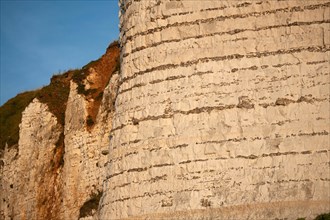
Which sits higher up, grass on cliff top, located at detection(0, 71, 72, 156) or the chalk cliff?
grass on cliff top, located at detection(0, 71, 72, 156)

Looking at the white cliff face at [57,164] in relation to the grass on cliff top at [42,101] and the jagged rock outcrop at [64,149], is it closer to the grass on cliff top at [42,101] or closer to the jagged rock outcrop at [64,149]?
the jagged rock outcrop at [64,149]

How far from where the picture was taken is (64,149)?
2564 centimetres

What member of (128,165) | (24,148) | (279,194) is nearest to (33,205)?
(24,148)

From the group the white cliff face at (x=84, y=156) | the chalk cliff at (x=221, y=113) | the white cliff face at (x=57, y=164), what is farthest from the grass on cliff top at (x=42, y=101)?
the chalk cliff at (x=221, y=113)

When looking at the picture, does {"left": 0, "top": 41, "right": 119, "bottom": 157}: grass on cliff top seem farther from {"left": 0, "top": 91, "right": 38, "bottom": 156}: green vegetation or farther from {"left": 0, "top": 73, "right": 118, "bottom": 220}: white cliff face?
{"left": 0, "top": 73, "right": 118, "bottom": 220}: white cliff face

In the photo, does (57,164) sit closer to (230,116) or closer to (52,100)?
(52,100)

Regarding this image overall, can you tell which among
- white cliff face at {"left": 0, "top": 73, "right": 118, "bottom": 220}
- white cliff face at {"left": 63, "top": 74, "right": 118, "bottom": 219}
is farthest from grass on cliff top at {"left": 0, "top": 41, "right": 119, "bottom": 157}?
white cliff face at {"left": 63, "top": 74, "right": 118, "bottom": 219}

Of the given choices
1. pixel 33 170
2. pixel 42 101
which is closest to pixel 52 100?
pixel 42 101

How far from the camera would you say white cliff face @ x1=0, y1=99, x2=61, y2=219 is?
1036 inches

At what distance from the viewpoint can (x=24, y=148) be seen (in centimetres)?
2831

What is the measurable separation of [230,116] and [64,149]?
16040 mm

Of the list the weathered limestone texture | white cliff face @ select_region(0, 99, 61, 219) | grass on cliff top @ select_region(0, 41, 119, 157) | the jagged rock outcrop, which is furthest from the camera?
→ white cliff face @ select_region(0, 99, 61, 219)

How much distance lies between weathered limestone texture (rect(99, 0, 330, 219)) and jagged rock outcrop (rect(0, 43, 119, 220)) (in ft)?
35.1

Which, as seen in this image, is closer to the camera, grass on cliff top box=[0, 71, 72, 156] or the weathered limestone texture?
the weathered limestone texture
